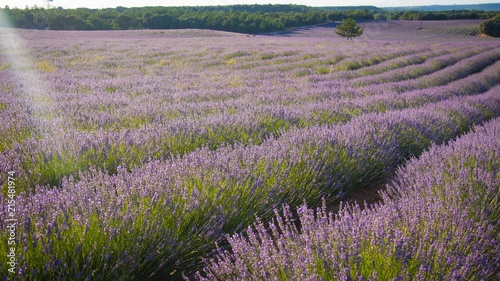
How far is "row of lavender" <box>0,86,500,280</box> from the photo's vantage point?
167 centimetres

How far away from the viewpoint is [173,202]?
2.11 m

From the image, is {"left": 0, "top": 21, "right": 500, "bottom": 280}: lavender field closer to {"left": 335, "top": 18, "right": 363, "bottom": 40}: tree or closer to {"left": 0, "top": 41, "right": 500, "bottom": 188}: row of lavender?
{"left": 0, "top": 41, "right": 500, "bottom": 188}: row of lavender

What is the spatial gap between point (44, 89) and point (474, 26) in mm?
67151

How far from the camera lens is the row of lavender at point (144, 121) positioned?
2.81 metres

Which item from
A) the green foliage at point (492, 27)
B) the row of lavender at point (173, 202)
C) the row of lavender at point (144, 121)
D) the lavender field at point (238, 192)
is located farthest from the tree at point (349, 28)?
the row of lavender at point (173, 202)

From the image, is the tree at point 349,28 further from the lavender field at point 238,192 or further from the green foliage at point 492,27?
the lavender field at point 238,192

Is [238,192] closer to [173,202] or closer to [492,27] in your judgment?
[173,202]

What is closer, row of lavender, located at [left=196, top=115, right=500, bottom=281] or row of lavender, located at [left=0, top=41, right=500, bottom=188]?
row of lavender, located at [left=196, top=115, right=500, bottom=281]

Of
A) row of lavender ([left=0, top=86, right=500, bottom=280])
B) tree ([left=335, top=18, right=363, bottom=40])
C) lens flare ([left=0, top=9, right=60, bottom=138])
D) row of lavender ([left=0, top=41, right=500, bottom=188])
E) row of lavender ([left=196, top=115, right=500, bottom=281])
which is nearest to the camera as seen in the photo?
row of lavender ([left=196, top=115, right=500, bottom=281])

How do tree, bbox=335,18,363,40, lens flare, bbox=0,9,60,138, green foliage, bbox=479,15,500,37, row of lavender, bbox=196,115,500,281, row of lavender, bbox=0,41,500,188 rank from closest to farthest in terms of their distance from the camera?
row of lavender, bbox=196,115,500,281 → row of lavender, bbox=0,41,500,188 → lens flare, bbox=0,9,60,138 → tree, bbox=335,18,363,40 → green foliage, bbox=479,15,500,37

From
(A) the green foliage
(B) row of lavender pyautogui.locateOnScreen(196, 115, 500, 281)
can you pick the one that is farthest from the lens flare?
(A) the green foliage

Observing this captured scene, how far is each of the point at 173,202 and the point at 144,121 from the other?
247 cm

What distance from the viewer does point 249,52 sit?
634 inches

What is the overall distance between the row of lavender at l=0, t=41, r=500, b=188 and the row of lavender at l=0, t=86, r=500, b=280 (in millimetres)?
346
